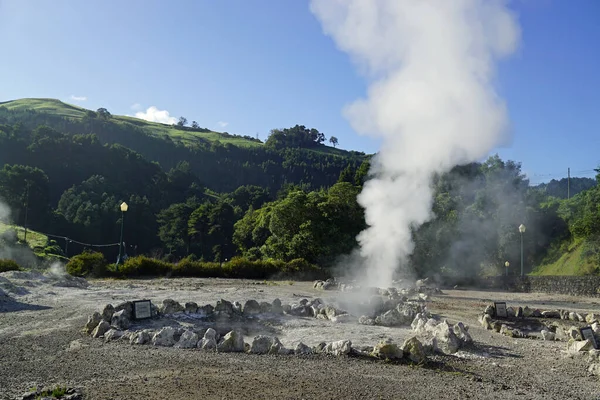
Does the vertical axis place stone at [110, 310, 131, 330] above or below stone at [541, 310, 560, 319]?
below

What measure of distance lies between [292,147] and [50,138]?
8196 centimetres

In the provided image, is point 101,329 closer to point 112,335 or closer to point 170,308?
point 112,335

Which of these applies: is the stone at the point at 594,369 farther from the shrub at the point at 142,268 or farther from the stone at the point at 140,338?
the shrub at the point at 142,268

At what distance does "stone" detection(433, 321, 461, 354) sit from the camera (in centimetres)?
1073

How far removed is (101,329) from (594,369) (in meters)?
10.1

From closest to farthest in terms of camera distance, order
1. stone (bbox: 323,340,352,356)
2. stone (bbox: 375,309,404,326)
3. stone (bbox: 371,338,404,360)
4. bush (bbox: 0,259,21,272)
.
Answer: stone (bbox: 371,338,404,360) < stone (bbox: 323,340,352,356) < stone (bbox: 375,309,404,326) < bush (bbox: 0,259,21,272)

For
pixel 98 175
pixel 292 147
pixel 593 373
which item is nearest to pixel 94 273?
pixel 593 373

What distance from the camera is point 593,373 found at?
927cm

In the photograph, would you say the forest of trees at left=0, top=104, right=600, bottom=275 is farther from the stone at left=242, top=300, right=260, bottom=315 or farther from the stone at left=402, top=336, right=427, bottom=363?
the stone at left=402, top=336, right=427, bottom=363

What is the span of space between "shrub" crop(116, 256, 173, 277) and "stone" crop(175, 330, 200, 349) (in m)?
17.1

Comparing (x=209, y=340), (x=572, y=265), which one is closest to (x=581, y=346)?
(x=209, y=340)

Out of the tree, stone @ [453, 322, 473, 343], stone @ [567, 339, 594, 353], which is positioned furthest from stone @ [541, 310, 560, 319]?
the tree

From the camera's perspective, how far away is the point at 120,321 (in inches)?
480

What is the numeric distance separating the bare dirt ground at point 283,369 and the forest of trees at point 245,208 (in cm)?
2311
